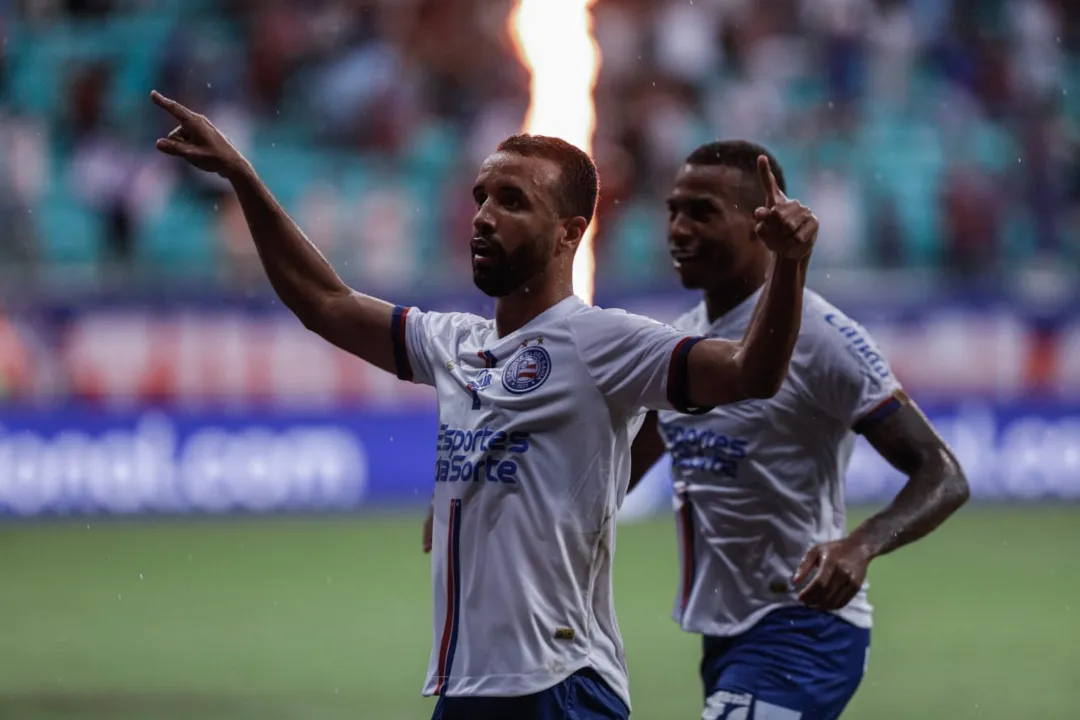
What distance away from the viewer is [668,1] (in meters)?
19.0

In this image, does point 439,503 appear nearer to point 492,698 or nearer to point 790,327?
point 492,698

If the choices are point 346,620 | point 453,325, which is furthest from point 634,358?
point 346,620

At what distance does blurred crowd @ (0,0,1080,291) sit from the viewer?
16.2 m

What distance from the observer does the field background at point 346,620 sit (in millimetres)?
8898

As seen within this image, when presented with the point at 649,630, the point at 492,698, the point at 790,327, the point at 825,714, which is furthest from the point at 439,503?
the point at 649,630

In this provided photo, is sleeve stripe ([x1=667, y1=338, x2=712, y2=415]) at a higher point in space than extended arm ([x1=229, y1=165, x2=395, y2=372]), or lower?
lower

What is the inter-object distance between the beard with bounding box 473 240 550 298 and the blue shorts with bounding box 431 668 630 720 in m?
1.00

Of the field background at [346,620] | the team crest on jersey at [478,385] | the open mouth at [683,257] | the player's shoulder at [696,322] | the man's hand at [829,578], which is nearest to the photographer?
the team crest on jersey at [478,385]

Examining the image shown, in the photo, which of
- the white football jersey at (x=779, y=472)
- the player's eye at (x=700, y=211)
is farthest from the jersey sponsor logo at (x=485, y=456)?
the player's eye at (x=700, y=211)

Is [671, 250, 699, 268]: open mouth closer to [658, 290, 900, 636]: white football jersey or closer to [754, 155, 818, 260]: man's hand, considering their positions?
[658, 290, 900, 636]: white football jersey

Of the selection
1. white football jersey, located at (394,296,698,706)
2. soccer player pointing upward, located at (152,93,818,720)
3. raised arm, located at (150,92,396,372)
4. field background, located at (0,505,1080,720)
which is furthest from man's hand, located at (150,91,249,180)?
field background, located at (0,505,1080,720)

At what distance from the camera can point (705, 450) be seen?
557 centimetres

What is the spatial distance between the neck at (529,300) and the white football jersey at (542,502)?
0.24ft

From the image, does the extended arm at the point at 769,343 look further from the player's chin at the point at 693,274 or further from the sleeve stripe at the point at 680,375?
the player's chin at the point at 693,274
